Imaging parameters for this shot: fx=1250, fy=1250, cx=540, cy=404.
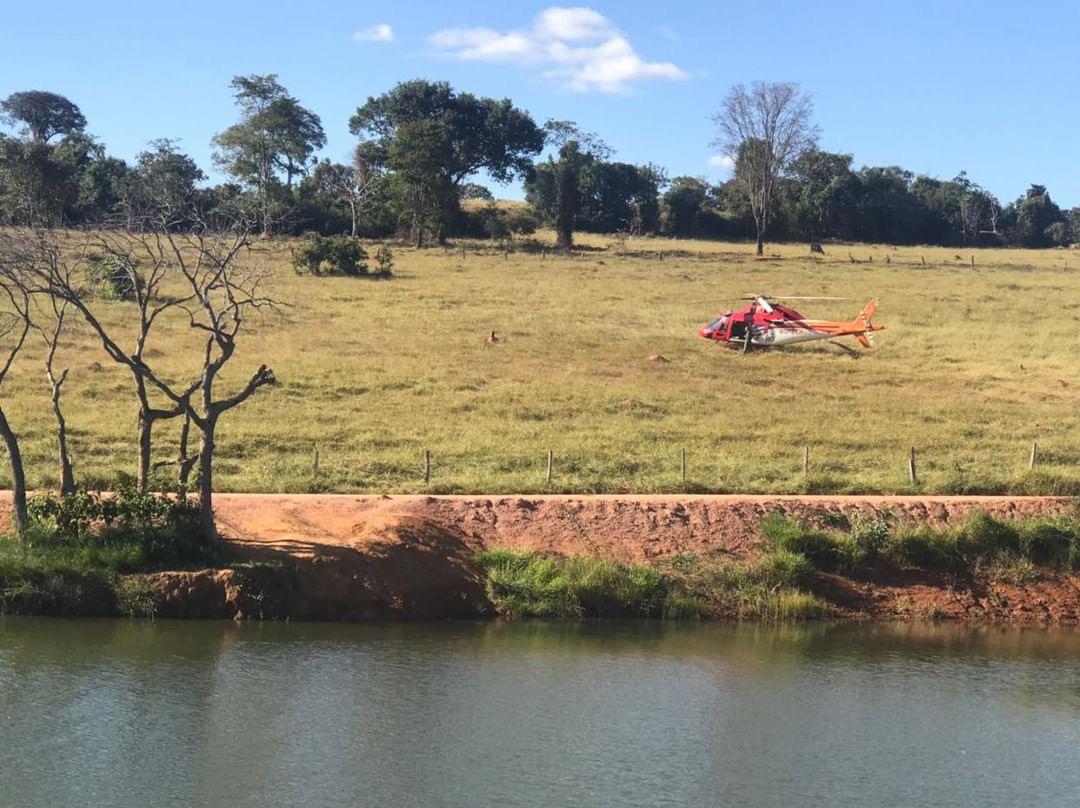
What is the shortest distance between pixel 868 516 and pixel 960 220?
90144mm

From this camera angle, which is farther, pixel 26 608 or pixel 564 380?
pixel 564 380

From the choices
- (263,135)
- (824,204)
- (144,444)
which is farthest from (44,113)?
(144,444)

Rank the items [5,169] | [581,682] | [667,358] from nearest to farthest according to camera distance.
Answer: [581,682] → [667,358] → [5,169]

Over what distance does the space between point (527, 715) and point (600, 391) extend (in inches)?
936

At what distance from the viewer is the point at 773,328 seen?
173 ft

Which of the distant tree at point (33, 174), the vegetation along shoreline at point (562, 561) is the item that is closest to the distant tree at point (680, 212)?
the distant tree at point (33, 174)

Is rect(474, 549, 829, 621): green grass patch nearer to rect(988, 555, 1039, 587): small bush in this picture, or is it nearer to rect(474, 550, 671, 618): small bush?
rect(474, 550, 671, 618): small bush

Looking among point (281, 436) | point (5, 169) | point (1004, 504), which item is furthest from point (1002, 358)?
point (5, 169)

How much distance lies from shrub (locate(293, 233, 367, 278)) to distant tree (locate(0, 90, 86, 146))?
58599mm

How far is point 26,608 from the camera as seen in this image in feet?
81.6

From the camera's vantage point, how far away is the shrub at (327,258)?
66.9m

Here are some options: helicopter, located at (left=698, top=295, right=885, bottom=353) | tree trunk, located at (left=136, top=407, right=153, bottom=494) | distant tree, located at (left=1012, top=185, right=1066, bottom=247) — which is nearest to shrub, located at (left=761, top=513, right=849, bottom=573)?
tree trunk, located at (left=136, top=407, right=153, bottom=494)

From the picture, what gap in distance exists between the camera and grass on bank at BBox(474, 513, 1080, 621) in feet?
88.5

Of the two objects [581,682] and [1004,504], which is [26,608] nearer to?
[581,682]
